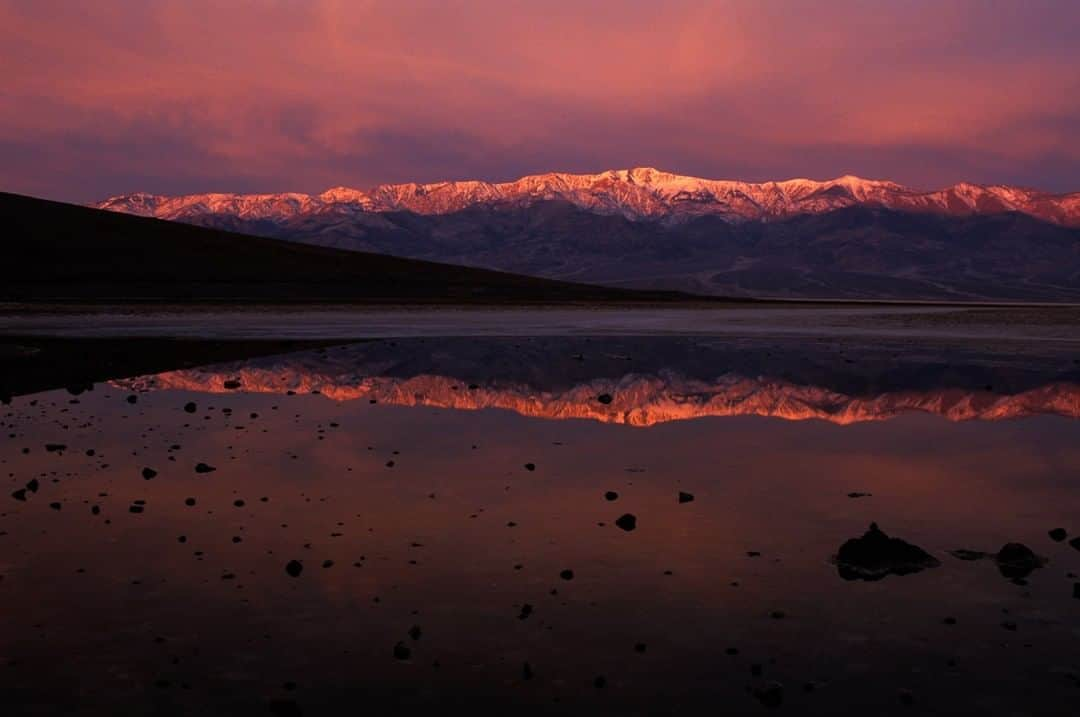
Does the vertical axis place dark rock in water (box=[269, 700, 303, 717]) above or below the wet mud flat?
below

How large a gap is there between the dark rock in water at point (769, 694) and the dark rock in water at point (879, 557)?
390 cm

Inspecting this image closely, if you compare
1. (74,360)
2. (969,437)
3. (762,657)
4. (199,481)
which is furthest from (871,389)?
(74,360)

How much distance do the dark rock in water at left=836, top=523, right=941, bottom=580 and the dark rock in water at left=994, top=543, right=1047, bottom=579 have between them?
2.64ft

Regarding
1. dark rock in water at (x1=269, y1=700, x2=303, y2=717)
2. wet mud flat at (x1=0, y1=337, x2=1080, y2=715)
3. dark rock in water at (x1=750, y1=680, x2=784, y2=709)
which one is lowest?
dark rock in water at (x1=269, y1=700, x2=303, y2=717)

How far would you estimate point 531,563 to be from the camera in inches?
529

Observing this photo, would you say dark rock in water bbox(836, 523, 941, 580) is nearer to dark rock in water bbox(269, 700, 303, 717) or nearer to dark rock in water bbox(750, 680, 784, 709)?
dark rock in water bbox(750, 680, 784, 709)

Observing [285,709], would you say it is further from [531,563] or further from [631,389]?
[631,389]

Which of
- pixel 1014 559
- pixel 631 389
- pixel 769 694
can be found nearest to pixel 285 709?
pixel 769 694

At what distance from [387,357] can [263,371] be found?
8592mm

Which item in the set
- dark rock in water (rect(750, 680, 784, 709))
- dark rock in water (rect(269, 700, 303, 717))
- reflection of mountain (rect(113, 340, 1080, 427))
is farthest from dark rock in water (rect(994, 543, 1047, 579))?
reflection of mountain (rect(113, 340, 1080, 427))

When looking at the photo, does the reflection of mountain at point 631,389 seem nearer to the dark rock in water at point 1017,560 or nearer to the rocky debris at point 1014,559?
the rocky debris at point 1014,559

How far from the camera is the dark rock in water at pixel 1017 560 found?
1332 cm

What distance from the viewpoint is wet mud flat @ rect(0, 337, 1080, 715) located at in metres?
9.73

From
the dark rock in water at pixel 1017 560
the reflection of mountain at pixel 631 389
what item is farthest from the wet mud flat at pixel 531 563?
the reflection of mountain at pixel 631 389
